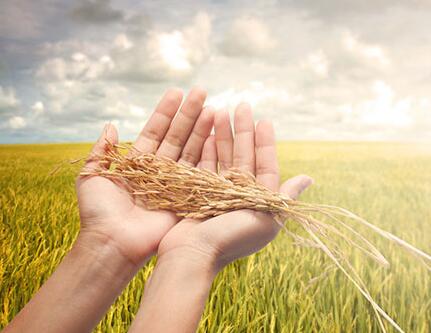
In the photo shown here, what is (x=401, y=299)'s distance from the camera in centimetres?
243

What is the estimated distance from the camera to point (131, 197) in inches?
89.6

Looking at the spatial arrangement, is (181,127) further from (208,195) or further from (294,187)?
(294,187)

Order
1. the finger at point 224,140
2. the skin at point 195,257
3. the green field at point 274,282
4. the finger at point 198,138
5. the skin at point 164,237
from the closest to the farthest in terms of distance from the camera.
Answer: the skin at point 195,257 → the skin at point 164,237 → the green field at point 274,282 → the finger at point 224,140 → the finger at point 198,138

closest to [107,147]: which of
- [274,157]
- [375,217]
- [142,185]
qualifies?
[142,185]

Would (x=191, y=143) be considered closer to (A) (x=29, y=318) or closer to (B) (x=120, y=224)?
(B) (x=120, y=224)

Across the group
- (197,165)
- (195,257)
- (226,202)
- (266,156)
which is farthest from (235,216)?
(197,165)

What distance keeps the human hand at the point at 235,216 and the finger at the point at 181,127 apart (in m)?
0.17

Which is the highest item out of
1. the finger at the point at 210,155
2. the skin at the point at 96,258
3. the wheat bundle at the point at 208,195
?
the finger at the point at 210,155

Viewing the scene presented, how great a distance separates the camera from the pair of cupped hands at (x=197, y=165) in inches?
Result: 68.7

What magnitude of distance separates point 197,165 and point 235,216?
35.8 inches

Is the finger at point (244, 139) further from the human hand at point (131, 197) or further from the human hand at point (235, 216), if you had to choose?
the human hand at point (131, 197)

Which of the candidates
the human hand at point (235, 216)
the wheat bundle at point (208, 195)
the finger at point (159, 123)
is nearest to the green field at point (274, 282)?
the wheat bundle at point (208, 195)

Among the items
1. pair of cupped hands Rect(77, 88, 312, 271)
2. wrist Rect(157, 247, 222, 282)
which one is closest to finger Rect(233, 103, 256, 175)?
pair of cupped hands Rect(77, 88, 312, 271)

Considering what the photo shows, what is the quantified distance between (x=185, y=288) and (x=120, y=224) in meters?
0.62
